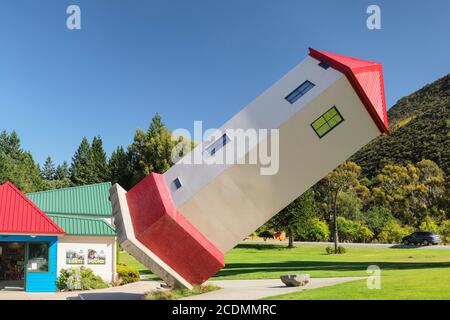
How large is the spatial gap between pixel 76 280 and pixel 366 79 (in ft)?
57.6

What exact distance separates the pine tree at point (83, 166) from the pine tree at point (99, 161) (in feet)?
2.27

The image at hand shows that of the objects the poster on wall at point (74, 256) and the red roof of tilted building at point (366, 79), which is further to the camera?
the poster on wall at point (74, 256)

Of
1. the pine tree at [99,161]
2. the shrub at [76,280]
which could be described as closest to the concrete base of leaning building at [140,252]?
the shrub at [76,280]

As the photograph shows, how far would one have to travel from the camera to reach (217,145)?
18.5 m

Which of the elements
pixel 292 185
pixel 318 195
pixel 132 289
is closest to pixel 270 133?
pixel 292 185

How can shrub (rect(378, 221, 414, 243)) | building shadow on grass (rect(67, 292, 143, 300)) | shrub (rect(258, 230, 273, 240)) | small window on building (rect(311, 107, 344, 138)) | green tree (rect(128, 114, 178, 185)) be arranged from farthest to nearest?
shrub (rect(258, 230, 273, 240)), green tree (rect(128, 114, 178, 185)), shrub (rect(378, 221, 414, 243)), building shadow on grass (rect(67, 292, 143, 300)), small window on building (rect(311, 107, 344, 138))

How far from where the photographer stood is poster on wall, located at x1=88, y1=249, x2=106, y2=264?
85.8 ft

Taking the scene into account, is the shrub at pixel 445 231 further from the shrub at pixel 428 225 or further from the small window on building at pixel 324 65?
the small window on building at pixel 324 65

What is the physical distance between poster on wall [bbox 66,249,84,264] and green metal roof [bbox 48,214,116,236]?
1.00 meters

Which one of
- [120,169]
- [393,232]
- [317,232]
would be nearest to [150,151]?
[120,169]

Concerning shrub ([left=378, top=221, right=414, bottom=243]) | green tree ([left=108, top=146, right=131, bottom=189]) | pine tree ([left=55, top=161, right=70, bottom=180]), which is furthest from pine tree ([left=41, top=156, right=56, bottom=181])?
shrub ([left=378, top=221, right=414, bottom=243])

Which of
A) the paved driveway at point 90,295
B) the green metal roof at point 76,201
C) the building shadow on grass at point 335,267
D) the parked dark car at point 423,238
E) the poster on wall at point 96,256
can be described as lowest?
the paved driveway at point 90,295

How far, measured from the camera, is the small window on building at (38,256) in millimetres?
24688

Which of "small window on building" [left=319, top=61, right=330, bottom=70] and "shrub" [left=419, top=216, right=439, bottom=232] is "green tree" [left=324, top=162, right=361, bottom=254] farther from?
"small window on building" [left=319, top=61, right=330, bottom=70]
